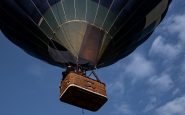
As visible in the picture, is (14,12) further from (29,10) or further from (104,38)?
(104,38)

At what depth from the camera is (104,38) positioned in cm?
1295

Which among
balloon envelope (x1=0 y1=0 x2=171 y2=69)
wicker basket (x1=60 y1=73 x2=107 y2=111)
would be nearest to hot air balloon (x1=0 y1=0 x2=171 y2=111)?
balloon envelope (x1=0 y1=0 x2=171 y2=69)

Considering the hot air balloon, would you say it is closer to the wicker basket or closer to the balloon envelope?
the balloon envelope

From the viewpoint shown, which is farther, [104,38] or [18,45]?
[18,45]

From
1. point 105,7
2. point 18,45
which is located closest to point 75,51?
point 105,7

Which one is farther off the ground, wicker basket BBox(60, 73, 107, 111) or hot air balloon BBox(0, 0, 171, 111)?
hot air balloon BBox(0, 0, 171, 111)

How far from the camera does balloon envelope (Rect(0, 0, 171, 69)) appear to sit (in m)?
12.8

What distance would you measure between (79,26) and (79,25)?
0.03 m

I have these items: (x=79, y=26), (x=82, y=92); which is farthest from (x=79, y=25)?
(x=82, y=92)

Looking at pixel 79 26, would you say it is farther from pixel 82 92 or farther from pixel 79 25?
pixel 82 92

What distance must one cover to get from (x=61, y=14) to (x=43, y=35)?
701 millimetres

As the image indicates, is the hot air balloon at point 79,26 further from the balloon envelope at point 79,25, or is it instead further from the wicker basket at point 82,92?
the wicker basket at point 82,92

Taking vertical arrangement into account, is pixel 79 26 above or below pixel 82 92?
above

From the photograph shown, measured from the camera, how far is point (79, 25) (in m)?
12.9
